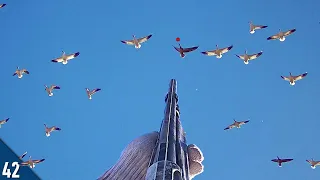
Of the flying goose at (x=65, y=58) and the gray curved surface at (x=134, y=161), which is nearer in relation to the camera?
the gray curved surface at (x=134, y=161)

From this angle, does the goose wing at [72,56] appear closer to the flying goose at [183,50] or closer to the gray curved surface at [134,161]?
the flying goose at [183,50]

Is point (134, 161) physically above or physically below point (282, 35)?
below

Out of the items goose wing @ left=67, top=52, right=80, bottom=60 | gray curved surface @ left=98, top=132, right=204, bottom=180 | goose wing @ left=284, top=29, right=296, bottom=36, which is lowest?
gray curved surface @ left=98, top=132, right=204, bottom=180

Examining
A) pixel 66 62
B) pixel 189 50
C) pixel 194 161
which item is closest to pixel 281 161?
pixel 194 161

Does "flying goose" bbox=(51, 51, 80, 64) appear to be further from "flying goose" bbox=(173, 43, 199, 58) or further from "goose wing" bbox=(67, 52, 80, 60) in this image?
"flying goose" bbox=(173, 43, 199, 58)

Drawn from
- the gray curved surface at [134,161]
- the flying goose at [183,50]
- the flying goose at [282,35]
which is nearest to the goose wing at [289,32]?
the flying goose at [282,35]

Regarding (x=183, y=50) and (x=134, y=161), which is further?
(x=183, y=50)

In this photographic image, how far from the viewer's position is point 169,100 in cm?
2561

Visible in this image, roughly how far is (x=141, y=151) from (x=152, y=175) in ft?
17.2

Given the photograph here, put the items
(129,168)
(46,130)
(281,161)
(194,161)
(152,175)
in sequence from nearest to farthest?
(152,175) < (129,168) < (194,161) < (281,161) < (46,130)

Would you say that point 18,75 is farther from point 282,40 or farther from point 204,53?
point 282,40

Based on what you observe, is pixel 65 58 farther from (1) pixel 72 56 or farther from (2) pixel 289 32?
(2) pixel 289 32

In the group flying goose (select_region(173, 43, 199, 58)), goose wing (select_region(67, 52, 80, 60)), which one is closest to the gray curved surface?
flying goose (select_region(173, 43, 199, 58))

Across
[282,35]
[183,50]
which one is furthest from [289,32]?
[183,50]
